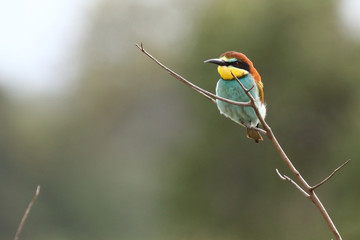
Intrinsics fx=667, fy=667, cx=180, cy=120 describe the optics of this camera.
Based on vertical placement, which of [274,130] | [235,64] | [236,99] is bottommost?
[236,99]

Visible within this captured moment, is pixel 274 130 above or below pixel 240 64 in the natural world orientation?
above

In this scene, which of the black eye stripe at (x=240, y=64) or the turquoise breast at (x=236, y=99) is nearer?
the black eye stripe at (x=240, y=64)

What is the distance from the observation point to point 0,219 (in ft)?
51.2

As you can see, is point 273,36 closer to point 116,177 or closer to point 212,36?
point 212,36

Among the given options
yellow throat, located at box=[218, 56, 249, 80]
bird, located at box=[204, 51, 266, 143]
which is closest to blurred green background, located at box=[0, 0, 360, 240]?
bird, located at box=[204, 51, 266, 143]

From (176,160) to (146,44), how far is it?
10056 mm

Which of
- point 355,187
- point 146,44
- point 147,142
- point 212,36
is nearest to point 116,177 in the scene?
point 147,142

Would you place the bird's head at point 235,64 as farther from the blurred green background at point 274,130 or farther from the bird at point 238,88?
the blurred green background at point 274,130

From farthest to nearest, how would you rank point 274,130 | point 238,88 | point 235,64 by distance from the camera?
point 274,130
point 238,88
point 235,64

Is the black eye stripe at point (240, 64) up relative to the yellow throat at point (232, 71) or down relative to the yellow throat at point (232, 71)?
up

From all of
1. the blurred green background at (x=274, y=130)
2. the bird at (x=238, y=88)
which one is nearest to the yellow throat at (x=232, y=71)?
the bird at (x=238, y=88)

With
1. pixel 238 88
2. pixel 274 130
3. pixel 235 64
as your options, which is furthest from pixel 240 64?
pixel 274 130

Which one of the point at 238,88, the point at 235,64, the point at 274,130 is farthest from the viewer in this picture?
the point at 274,130

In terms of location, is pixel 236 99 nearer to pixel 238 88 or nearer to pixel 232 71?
pixel 238 88
